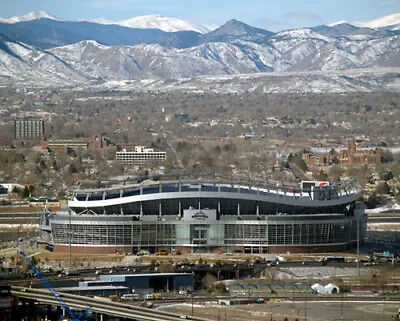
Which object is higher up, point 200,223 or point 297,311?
point 200,223

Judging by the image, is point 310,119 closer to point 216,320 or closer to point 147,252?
point 147,252

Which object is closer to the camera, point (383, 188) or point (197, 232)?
point (197, 232)

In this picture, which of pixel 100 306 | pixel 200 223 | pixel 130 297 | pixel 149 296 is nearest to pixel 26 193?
pixel 200 223

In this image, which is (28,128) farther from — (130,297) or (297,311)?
(297,311)

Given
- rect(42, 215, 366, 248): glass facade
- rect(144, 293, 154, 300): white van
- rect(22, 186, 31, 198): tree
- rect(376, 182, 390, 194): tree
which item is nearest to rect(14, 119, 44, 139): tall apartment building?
rect(22, 186, 31, 198): tree

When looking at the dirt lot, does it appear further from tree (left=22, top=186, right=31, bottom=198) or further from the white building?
the white building

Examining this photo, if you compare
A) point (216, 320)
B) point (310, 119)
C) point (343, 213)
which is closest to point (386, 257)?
point (343, 213)
